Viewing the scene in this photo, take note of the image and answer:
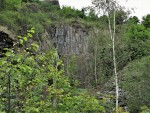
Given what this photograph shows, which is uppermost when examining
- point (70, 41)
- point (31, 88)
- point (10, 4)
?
point (10, 4)

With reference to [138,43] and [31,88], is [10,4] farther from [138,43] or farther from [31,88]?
[31,88]

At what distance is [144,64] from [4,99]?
18195mm

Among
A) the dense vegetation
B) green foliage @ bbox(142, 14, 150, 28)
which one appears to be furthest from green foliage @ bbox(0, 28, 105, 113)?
green foliage @ bbox(142, 14, 150, 28)

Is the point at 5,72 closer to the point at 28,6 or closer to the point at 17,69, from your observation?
the point at 17,69

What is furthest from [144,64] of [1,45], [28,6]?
[28,6]

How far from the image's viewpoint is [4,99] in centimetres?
566

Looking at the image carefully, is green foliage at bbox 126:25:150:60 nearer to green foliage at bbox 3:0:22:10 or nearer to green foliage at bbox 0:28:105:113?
green foliage at bbox 3:0:22:10

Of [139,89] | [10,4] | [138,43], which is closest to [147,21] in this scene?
[138,43]

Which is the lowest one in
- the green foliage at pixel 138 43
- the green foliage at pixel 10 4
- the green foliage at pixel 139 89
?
the green foliage at pixel 139 89

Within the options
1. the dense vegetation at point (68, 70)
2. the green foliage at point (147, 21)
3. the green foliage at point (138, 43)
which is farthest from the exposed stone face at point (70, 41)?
the green foliage at point (147, 21)

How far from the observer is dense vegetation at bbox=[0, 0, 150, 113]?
546 centimetres

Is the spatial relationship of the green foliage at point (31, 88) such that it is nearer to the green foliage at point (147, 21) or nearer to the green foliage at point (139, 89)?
the green foliage at point (139, 89)

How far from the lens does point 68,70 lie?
28.9m

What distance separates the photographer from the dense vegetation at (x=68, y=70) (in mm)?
5460
